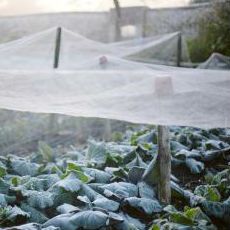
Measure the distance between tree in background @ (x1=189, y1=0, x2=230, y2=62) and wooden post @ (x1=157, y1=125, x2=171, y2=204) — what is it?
7.81 m

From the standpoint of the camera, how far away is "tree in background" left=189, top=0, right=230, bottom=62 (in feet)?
34.6

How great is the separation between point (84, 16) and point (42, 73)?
12.9m

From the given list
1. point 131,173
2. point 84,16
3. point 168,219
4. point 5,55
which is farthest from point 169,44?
point 84,16

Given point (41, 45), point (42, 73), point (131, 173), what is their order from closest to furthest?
point (42, 73) → point (131, 173) → point (41, 45)

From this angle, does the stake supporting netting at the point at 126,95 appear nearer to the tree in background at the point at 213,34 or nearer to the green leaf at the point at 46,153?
the green leaf at the point at 46,153

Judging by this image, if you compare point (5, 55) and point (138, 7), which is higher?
point (138, 7)

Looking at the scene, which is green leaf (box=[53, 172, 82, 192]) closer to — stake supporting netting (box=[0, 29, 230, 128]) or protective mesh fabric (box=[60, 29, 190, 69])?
stake supporting netting (box=[0, 29, 230, 128])

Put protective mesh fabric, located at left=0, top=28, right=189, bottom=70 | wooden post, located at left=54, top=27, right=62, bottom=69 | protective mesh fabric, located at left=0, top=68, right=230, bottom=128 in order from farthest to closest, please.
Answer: wooden post, located at left=54, top=27, right=62, bottom=69
protective mesh fabric, located at left=0, top=28, right=189, bottom=70
protective mesh fabric, located at left=0, top=68, right=230, bottom=128

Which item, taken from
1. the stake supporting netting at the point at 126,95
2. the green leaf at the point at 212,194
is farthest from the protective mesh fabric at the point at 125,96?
the green leaf at the point at 212,194

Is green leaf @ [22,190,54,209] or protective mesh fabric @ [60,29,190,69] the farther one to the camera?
protective mesh fabric @ [60,29,190,69]

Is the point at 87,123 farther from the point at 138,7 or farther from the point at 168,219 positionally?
the point at 138,7

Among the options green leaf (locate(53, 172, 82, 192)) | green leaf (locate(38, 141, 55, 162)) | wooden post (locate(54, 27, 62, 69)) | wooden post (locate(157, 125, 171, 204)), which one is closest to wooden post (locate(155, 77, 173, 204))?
wooden post (locate(157, 125, 171, 204))

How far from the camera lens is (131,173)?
3510 mm

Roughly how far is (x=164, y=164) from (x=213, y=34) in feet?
28.4
